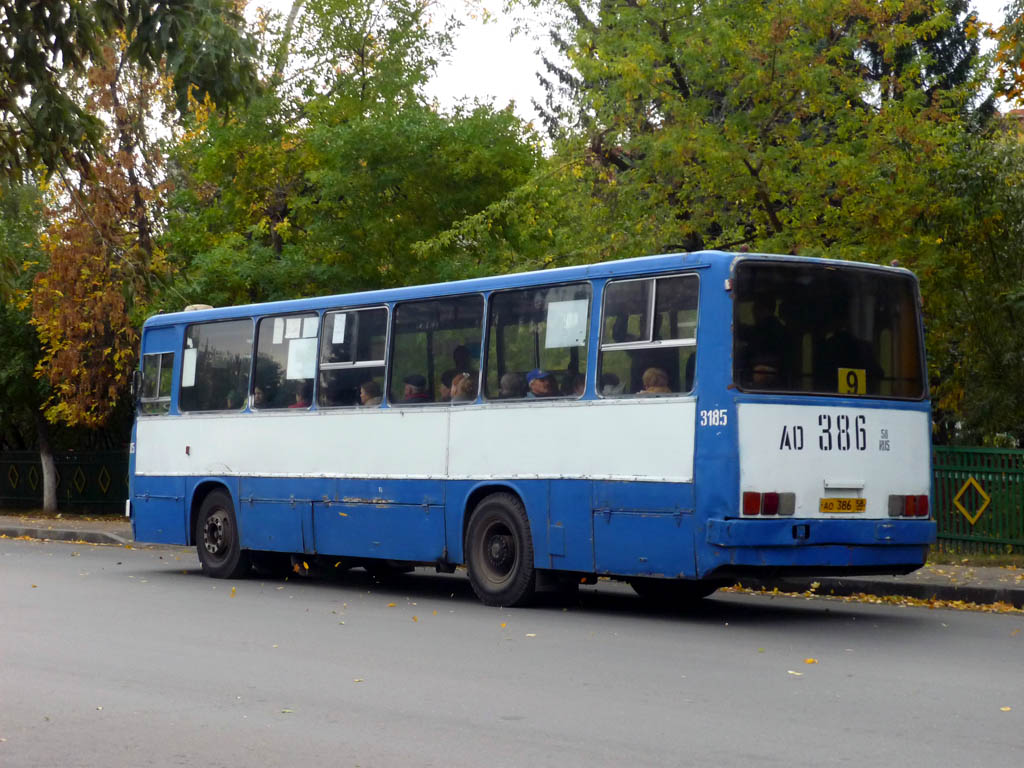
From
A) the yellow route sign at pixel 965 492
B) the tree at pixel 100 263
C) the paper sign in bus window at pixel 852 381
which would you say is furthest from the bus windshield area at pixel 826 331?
the tree at pixel 100 263

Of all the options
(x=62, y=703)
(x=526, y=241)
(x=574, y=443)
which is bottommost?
(x=62, y=703)

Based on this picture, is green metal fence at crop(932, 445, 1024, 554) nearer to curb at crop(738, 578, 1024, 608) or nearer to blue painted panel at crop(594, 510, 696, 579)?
curb at crop(738, 578, 1024, 608)

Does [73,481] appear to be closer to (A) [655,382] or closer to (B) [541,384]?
(B) [541,384]

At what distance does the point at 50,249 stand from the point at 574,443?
64.0 feet

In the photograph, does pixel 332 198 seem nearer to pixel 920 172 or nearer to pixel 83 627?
pixel 920 172

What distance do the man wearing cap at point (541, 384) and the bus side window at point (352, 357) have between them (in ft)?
7.28

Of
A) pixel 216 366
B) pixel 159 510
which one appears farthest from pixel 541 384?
pixel 159 510

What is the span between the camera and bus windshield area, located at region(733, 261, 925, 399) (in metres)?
12.5

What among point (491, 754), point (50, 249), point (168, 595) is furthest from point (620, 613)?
point (50, 249)

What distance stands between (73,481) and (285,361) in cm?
2180

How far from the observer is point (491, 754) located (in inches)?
277

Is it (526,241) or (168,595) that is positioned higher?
(526,241)

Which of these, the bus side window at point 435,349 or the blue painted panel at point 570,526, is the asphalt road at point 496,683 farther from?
the bus side window at point 435,349

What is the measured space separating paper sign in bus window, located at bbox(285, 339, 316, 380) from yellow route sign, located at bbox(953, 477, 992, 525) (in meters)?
8.15
